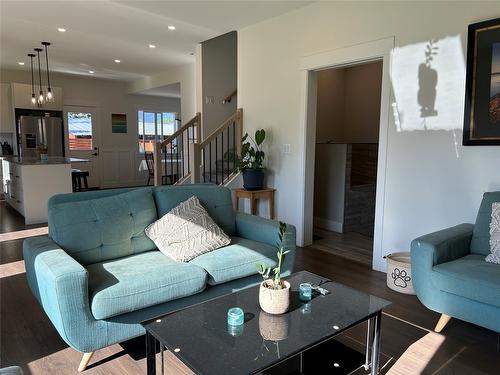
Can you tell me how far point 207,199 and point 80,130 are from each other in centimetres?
734

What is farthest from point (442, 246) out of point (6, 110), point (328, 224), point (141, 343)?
point (6, 110)

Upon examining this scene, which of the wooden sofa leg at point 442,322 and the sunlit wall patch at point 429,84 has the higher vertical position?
the sunlit wall patch at point 429,84

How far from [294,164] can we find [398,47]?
1.68 metres

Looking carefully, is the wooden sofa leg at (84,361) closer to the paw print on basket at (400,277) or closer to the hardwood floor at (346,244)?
the paw print on basket at (400,277)

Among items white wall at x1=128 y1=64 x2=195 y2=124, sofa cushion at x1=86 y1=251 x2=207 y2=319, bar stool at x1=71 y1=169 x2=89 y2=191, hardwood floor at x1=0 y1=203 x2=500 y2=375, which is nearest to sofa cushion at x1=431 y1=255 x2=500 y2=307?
hardwood floor at x1=0 y1=203 x2=500 y2=375

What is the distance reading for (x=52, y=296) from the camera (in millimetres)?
1897

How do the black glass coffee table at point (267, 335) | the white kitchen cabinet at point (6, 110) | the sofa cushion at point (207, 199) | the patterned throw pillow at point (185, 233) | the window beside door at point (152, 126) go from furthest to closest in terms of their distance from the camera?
the window beside door at point (152, 126)
the white kitchen cabinet at point (6, 110)
the sofa cushion at point (207, 199)
the patterned throw pillow at point (185, 233)
the black glass coffee table at point (267, 335)

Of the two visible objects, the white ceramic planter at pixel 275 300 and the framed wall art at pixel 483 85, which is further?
the framed wall art at pixel 483 85

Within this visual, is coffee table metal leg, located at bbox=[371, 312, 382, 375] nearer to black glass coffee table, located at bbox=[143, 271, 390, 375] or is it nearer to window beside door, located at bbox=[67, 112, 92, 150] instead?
black glass coffee table, located at bbox=[143, 271, 390, 375]

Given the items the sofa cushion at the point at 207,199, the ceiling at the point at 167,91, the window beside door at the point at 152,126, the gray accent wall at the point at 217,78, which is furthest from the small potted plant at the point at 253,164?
the window beside door at the point at 152,126

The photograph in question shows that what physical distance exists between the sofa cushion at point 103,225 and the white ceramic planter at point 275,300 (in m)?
1.24

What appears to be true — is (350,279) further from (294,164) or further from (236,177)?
(236,177)

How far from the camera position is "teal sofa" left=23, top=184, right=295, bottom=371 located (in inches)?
75.5

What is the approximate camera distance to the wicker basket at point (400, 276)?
9.93ft
